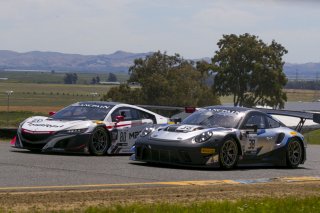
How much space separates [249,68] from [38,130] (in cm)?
6569

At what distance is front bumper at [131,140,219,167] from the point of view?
14.1 m

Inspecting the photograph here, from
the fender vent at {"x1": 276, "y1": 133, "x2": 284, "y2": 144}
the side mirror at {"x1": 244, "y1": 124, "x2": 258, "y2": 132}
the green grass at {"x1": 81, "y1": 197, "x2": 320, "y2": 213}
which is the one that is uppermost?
the side mirror at {"x1": 244, "y1": 124, "x2": 258, "y2": 132}

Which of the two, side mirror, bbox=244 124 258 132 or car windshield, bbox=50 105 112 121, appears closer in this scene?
side mirror, bbox=244 124 258 132

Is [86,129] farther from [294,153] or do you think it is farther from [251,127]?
[294,153]

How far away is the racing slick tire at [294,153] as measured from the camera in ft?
52.4

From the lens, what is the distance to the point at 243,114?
1541 centimetres

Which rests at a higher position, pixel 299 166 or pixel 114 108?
pixel 114 108

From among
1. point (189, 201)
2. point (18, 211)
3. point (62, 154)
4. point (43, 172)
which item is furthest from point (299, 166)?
point (18, 211)

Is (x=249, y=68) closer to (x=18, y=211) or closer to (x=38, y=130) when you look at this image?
(x=38, y=130)

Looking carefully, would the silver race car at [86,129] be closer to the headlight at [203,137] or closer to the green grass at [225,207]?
the headlight at [203,137]

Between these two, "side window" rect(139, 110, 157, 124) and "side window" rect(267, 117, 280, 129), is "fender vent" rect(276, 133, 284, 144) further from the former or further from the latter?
"side window" rect(139, 110, 157, 124)

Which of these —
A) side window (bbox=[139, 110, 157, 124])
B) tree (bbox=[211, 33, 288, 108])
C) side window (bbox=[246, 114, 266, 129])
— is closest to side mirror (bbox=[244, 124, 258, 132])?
side window (bbox=[246, 114, 266, 129])

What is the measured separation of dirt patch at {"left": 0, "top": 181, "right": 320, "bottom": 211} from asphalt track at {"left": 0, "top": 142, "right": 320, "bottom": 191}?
747mm

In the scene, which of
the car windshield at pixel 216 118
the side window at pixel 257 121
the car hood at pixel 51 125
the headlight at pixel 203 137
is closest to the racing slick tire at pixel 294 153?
the side window at pixel 257 121
